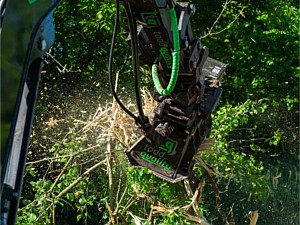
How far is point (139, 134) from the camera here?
6.23 meters

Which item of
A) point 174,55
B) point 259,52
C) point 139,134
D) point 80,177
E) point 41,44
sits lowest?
point 80,177

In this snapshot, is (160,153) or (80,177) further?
(80,177)

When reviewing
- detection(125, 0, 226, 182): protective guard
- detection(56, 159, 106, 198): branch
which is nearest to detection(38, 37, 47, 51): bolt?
detection(125, 0, 226, 182): protective guard

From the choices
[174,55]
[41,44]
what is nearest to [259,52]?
[174,55]

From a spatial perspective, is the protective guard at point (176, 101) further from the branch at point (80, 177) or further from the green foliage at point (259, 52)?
the green foliage at point (259, 52)

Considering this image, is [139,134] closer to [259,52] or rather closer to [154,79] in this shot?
[154,79]

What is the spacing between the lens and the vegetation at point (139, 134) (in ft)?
21.0

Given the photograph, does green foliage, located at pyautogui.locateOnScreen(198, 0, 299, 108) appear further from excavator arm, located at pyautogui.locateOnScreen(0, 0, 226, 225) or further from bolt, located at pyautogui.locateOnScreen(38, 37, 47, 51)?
bolt, located at pyautogui.locateOnScreen(38, 37, 47, 51)

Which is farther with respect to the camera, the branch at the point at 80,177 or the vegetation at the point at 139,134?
the branch at the point at 80,177

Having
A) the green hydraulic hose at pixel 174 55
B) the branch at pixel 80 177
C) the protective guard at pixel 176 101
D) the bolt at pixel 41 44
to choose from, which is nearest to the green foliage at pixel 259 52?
the branch at pixel 80 177

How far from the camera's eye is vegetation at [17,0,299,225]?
6.39 metres

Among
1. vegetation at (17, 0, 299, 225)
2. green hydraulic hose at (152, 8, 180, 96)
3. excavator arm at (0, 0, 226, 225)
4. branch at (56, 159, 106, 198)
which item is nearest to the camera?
excavator arm at (0, 0, 226, 225)

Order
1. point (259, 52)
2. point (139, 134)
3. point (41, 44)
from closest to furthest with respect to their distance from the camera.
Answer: point (41, 44) → point (139, 134) → point (259, 52)

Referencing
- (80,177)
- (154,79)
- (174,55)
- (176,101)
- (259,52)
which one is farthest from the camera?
(259,52)
